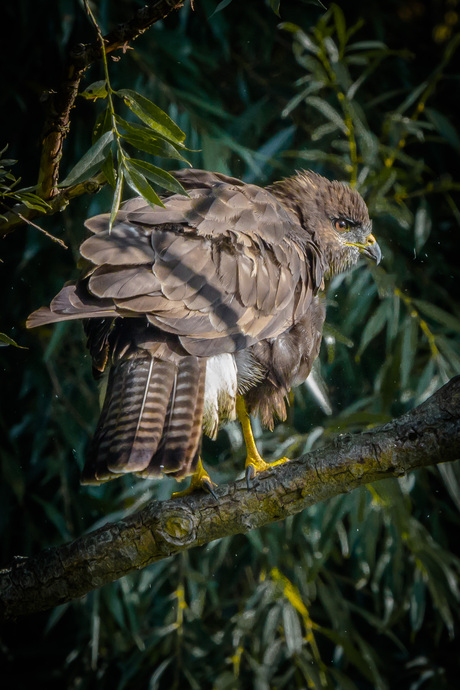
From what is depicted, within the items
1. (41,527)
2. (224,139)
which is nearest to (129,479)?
(41,527)

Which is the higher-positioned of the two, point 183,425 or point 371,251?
point 183,425

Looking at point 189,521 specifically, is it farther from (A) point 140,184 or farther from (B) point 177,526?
(A) point 140,184

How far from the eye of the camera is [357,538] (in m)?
3.45

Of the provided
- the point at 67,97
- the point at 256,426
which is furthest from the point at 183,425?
the point at 256,426

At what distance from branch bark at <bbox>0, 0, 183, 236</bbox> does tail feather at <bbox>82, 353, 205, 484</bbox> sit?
48 cm

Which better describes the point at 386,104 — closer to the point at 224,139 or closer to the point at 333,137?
the point at 333,137

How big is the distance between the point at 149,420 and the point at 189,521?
0.26 metres

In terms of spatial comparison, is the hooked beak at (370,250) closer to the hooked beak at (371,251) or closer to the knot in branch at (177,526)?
the hooked beak at (371,251)

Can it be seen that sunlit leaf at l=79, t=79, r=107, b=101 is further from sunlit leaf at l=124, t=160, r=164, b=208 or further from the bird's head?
the bird's head

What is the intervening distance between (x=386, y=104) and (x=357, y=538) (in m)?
2.31

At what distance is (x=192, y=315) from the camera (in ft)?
6.85

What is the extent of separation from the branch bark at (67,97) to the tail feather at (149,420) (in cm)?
48

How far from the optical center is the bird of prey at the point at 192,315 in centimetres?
189

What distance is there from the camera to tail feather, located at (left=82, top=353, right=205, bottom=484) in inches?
72.4
